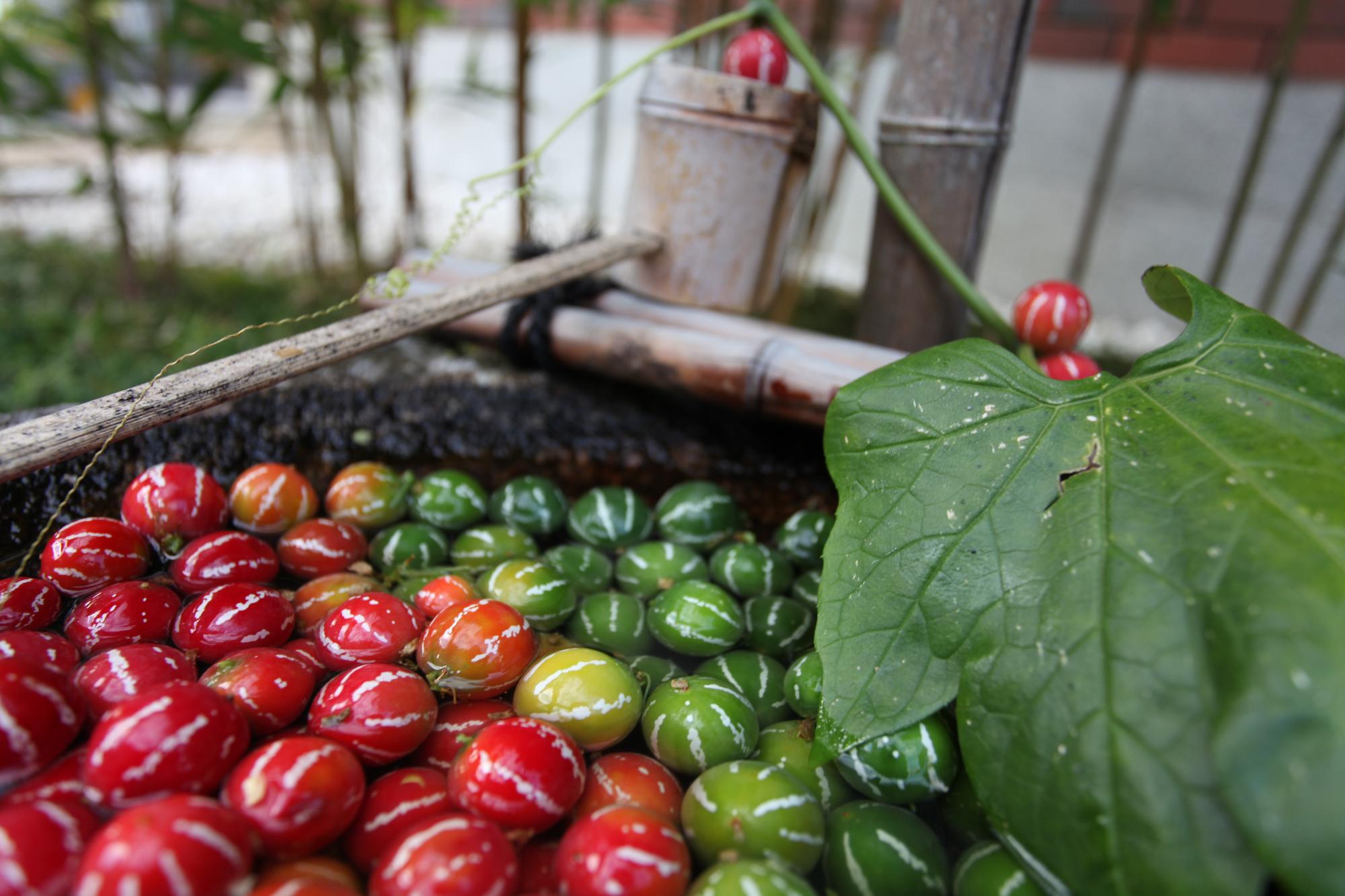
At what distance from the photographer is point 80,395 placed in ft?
7.66

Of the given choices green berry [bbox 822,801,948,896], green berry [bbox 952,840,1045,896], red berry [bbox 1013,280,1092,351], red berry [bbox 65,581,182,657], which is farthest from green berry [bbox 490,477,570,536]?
red berry [bbox 1013,280,1092,351]

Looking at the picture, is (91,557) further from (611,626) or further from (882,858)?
(882,858)

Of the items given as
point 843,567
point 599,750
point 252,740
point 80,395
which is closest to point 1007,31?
point 843,567

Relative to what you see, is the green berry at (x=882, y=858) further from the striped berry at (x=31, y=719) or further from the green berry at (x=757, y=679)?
the striped berry at (x=31, y=719)

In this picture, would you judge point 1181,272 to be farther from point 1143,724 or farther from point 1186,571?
point 1143,724

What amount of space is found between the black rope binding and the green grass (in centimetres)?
118

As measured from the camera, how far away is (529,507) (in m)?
1.51

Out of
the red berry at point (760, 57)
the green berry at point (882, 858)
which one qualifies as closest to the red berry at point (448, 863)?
the green berry at point (882, 858)

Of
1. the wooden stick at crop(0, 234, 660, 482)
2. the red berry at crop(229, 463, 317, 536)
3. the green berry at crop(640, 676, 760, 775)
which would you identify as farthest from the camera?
the red berry at crop(229, 463, 317, 536)

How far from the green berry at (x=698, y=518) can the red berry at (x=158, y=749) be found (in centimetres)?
85

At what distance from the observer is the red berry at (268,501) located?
1334 millimetres

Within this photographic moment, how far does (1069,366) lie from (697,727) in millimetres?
1027

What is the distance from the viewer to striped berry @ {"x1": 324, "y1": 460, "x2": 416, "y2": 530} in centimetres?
145

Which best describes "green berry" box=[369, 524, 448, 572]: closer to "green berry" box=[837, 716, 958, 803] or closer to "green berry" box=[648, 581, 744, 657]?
"green berry" box=[648, 581, 744, 657]
